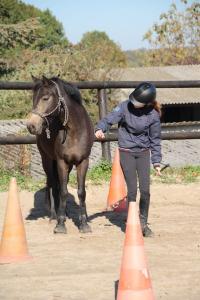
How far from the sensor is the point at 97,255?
19.2 feet

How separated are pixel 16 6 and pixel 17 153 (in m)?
41.3

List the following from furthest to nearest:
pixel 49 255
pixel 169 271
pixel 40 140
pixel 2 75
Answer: pixel 2 75 → pixel 40 140 → pixel 49 255 → pixel 169 271

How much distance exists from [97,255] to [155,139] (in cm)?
153

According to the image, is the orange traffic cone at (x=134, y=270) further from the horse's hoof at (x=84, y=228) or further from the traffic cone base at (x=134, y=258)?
the horse's hoof at (x=84, y=228)

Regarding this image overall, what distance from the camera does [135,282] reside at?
14.1ft

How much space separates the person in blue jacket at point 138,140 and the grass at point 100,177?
2.76m

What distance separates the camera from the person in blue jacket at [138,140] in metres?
6.60

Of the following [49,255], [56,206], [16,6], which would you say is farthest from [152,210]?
[16,6]

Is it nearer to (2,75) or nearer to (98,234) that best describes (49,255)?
(98,234)

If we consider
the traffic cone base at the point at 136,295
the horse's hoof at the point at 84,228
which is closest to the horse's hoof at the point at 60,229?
the horse's hoof at the point at 84,228

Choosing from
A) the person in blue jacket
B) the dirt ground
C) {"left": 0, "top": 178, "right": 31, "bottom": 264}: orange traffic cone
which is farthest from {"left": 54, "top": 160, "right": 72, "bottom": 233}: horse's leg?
{"left": 0, "top": 178, "right": 31, "bottom": 264}: orange traffic cone

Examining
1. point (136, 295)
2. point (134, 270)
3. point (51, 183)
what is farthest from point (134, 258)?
point (51, 183)

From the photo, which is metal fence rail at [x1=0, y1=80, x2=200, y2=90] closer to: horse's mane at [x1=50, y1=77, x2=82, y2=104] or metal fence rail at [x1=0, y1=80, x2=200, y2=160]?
metal fence rail at [x1=0, y1=80, x2=200, y2=160]

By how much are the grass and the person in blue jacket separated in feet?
9.07
